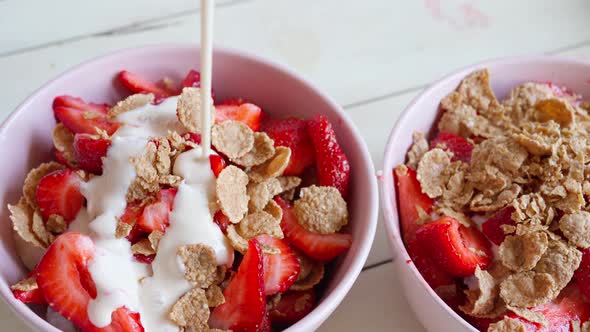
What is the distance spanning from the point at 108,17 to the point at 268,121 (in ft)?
1.39

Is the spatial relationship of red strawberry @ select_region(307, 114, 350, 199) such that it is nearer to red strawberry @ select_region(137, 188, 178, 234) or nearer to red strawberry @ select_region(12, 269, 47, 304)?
red strawberry @ select_region(137, 188, 178, 234)

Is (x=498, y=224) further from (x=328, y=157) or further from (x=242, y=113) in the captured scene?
(x=242, y=113)

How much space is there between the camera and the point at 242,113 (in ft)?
3.10

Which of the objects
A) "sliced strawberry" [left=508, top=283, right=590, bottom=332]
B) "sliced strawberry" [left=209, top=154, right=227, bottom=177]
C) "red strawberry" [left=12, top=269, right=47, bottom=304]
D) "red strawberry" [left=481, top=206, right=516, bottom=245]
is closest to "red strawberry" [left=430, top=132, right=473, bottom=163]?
"red strawberry" [left=481, top=206, right=516, bottom=245]

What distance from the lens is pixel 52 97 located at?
3.09ft

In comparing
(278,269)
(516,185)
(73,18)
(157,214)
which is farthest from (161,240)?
(73,18)

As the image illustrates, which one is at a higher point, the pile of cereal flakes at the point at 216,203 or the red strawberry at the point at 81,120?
the red strawberry at the point at 81,120

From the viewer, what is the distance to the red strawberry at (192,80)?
981 millimetres

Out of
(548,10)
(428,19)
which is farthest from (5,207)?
(548,10)

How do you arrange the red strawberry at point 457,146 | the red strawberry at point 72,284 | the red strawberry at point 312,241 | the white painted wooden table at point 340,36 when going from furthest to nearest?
the white painted wooden table at point 340,36 → the red strawberry at point 457,146 → the red strawberry at point 312,241 → the red strawberry at point 72,284

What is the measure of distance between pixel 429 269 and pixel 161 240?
1.09 feet

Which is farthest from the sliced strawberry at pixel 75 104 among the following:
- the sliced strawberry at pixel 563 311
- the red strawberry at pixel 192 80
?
the sliced strawberry at pixel 563 311

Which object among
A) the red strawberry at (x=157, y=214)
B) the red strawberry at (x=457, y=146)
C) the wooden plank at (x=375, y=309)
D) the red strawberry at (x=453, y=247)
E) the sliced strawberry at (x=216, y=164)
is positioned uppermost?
the sliced strawberry at (x=216, y=164)

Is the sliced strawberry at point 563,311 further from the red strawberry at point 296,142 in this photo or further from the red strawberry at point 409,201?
the red strawberry at point 296,142
